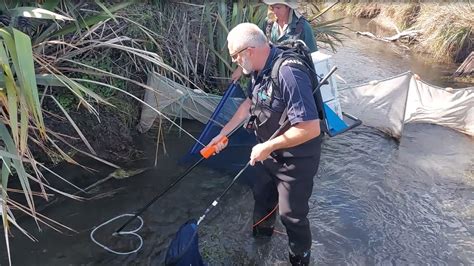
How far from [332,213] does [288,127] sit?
1758 mm

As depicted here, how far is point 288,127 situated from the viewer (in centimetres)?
314

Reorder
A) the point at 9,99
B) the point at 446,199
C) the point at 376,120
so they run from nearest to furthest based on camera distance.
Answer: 1. the point at 9,99
2. the point at 446,199
3. the point at 376,120

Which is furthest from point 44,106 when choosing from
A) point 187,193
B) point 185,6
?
point 185,6

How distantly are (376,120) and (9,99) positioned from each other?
16.0ft

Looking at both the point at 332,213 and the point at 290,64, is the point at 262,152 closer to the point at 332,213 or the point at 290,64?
the point at 290,64

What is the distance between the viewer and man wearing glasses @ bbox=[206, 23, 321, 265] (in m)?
2.94

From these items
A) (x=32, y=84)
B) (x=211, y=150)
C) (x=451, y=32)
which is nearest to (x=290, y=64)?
(x=211, y=150)

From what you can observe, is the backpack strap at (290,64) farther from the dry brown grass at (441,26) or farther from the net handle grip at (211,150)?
the dry brown grass at (441,26)

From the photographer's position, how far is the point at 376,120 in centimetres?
630

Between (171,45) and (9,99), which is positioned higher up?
(9,99)

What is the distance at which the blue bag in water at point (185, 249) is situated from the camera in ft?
10.5

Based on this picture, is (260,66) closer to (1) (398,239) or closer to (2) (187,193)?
(2) (187,193)

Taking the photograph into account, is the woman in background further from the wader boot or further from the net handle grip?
the wader boot

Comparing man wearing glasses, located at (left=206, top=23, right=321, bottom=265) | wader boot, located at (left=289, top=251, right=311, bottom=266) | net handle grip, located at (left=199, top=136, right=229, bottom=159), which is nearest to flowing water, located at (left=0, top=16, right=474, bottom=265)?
wader boot, located at (left=289, top=251, right=311, bottom=266)
